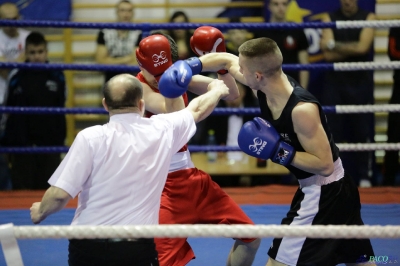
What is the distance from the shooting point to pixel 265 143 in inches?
100

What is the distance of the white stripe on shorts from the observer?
2543 millimetres

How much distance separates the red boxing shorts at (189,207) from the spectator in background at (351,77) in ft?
7.77

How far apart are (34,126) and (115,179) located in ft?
9.75

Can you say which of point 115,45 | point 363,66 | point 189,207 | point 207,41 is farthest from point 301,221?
point 115,45

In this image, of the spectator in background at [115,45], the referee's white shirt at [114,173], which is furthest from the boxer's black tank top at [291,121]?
the spectator in background at [115,45]

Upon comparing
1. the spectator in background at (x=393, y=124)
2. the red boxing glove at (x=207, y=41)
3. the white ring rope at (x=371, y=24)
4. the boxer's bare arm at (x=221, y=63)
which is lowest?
the spectator in background at (x=393, y=124)

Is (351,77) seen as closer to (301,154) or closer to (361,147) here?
(361,147)

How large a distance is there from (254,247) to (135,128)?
1044mm

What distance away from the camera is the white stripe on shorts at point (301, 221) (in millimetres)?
2543

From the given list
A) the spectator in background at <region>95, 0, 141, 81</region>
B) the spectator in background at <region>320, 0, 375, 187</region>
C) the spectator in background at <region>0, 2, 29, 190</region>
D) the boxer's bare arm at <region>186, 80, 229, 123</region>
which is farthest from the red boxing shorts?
the spectator in background at <region>0, 2, 29, 190</region>

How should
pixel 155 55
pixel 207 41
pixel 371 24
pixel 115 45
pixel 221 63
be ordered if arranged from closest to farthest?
pixel 155 55
pixel 221 63
pixel 207 41
pixel 371 24
pixel 115 45

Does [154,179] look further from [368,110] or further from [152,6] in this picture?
[152,6]

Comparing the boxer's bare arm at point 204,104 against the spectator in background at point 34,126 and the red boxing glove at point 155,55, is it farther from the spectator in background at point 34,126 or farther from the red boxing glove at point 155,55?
the spectator in background at point 34,126

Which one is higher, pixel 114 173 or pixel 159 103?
pixel 159 103
